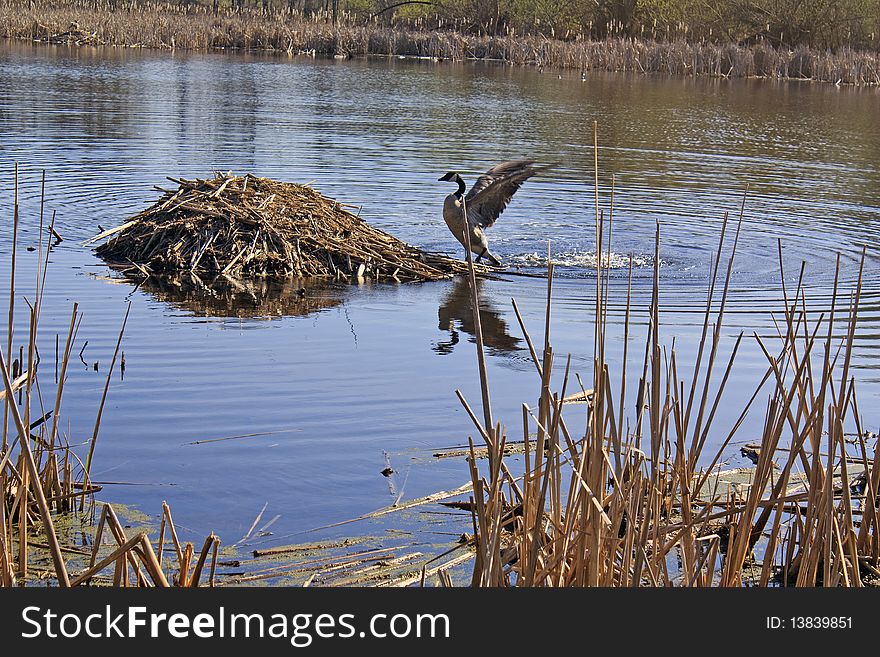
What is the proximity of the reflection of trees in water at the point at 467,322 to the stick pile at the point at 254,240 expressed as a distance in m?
0.73

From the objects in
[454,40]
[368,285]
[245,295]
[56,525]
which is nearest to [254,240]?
[245,295]

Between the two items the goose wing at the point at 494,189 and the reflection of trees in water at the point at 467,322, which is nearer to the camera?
the reflection of trees in water at the point at 467,322

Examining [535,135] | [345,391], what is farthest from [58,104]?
[345,391]

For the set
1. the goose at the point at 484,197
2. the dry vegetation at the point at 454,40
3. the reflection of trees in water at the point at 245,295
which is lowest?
the reflection of trees in water at the point at 245,295

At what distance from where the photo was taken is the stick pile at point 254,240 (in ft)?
30.4

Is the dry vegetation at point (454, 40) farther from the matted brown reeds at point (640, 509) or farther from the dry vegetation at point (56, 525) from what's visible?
the dry vegetation at point (56, 525)

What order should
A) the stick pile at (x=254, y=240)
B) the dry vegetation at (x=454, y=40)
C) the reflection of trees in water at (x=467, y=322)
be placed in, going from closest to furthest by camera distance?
the reflection of trees in water at (x=467, y=322)
the stick pile at (x=254, y=240)
the dry vegetation at (x=454, y=40)

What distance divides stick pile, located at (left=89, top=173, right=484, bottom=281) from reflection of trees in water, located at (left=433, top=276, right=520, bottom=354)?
73 centimetres

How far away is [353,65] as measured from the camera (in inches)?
1399

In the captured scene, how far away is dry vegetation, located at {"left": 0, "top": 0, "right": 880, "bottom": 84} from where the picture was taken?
122 feet

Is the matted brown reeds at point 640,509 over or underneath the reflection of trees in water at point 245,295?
over

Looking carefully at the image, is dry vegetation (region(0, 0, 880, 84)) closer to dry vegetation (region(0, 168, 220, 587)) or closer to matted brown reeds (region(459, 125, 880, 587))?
matted brown reeds (region(459, 125, 880, 587))

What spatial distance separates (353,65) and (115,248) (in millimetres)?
26996

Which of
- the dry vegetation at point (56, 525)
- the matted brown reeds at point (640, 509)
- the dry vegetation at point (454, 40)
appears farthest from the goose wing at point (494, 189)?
the dry vegetation at point (454, 40)
